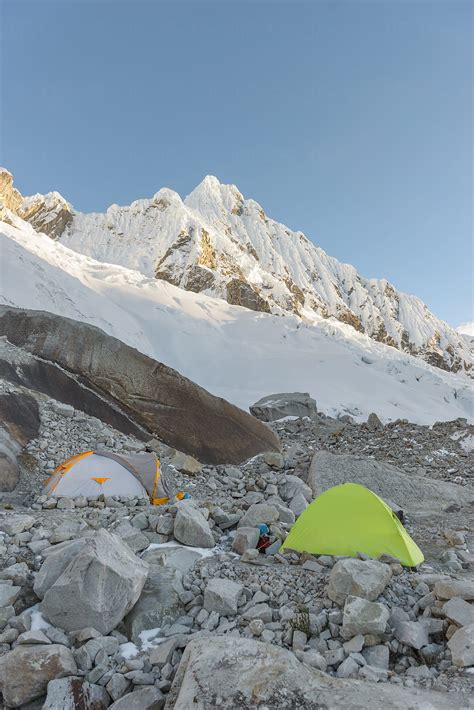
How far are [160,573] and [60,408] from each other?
251 inches

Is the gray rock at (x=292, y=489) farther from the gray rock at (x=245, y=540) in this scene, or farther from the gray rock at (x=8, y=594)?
the gray rock at (x=8, y=594)

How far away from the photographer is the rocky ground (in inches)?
106

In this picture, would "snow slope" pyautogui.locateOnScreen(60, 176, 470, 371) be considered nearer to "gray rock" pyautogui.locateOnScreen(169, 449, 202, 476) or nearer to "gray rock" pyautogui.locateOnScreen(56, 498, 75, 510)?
"gray rock" pyautogui.locateOnScreen(169, 449, 202, 476)

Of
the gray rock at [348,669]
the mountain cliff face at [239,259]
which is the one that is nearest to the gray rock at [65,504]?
the gray rock at [348,669]

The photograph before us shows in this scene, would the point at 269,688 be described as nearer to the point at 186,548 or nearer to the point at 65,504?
the point at 186,548

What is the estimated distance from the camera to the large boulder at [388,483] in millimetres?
8719

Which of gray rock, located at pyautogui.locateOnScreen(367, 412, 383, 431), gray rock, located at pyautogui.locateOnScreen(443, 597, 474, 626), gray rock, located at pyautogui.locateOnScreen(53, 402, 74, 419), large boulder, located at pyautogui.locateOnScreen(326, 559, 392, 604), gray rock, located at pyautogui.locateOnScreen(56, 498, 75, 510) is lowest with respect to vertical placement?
gray rock, located at pyautogui.locateOnScreen(56, 498, 75, 510)

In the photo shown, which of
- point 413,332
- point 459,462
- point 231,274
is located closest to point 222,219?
point 231,274

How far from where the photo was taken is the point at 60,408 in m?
9.72

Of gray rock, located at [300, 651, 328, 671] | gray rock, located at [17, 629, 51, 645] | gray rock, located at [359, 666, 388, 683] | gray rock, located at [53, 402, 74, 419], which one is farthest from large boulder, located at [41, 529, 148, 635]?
gray rock, located at [53, 402, 74, 419]

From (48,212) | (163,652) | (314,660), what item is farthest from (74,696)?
(48,212)

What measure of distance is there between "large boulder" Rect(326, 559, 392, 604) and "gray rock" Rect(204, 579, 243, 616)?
2.72ft

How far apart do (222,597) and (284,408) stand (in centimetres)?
1755

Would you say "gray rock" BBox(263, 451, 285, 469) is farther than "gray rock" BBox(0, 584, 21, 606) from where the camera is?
Yes
